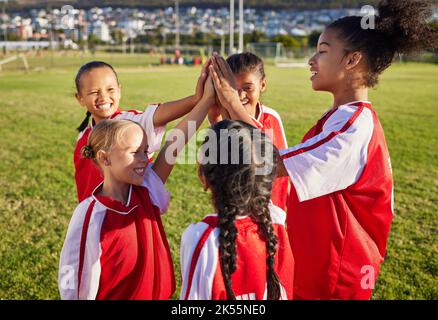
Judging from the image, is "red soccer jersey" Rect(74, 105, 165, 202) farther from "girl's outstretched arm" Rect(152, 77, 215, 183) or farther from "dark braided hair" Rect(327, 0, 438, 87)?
"dark braided hair" Rect(327, 0, 438, 87)

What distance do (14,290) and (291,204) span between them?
2345 mm

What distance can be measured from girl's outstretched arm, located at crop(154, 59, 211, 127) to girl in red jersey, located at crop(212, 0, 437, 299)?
143 mm

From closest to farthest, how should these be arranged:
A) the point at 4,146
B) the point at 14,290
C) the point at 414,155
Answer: the point at 14,290 → the point at 414,155 → the point at 4,146

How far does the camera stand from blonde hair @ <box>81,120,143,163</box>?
199cm

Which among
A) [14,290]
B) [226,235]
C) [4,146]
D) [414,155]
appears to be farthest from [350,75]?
[4,146]

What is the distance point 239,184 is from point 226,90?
70 cm

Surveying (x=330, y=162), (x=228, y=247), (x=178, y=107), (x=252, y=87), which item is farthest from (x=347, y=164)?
(x=252, y=87)

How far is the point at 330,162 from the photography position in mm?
1804

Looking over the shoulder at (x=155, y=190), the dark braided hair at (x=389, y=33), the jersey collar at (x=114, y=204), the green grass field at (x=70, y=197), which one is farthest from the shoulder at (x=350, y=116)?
the green grass field at (x=70, y=197)

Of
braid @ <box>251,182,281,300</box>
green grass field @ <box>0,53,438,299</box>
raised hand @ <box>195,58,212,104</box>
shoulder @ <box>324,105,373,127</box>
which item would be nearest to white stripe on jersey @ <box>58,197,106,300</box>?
braid @ <box>251,182,281,300</box>

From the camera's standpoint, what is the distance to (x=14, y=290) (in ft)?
11.1

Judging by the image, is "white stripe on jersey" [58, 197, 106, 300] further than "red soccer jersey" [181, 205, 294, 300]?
Yes

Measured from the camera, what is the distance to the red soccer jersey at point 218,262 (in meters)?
1.53
